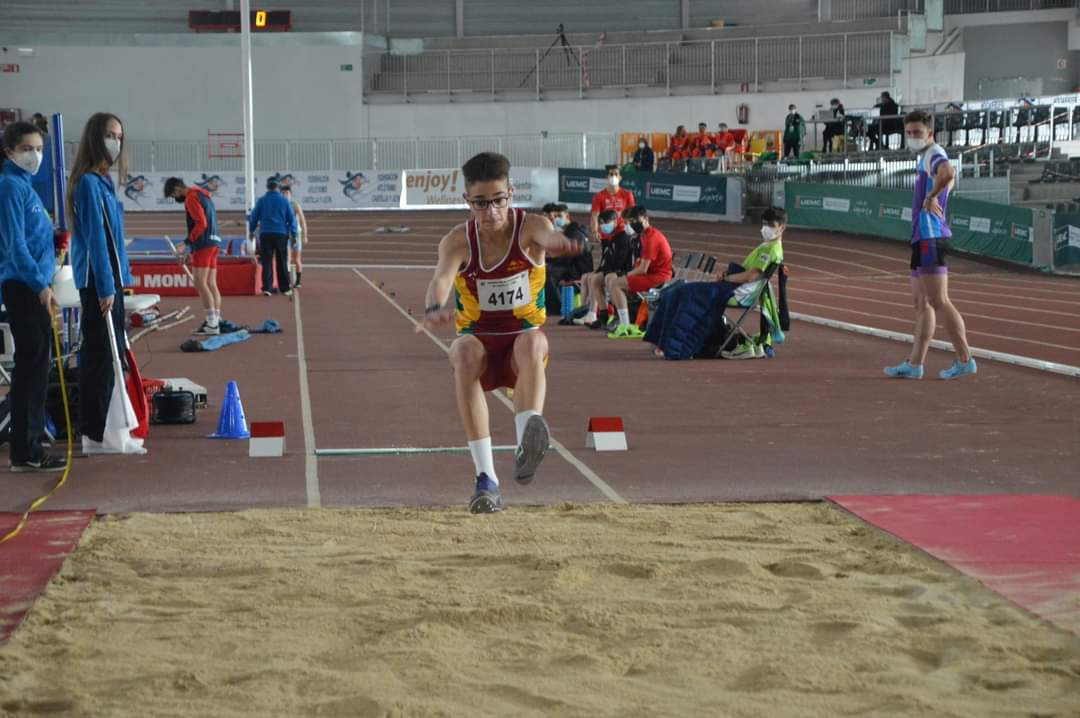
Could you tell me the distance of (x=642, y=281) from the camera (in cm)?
1627

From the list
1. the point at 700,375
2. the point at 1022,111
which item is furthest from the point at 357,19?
the point at 700,375

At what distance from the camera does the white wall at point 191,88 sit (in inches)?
1786

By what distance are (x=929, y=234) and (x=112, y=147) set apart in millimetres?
6501

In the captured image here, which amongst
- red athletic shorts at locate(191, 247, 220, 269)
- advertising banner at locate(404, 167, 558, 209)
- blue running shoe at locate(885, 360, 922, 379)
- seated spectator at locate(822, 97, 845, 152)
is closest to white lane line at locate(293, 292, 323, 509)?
red athletic shorts at locate(191, 247, 220, 269)

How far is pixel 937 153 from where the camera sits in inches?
461

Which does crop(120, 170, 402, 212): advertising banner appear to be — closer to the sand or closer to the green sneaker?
the green sneaker

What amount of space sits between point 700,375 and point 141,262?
13351mm

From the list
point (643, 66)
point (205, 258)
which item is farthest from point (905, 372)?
point (643, 66)

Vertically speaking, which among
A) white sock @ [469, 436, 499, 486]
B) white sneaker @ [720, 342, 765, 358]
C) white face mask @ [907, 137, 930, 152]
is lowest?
white sneaker @ [720, 342, 765, 358]

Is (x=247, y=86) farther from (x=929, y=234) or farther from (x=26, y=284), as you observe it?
(x=26, y=284)

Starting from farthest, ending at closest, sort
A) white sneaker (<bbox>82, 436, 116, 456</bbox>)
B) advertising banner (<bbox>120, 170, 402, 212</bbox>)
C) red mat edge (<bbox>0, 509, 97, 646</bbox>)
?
advertising banner (<bbox>120, 170, 402, 212</bbox>)
white sneaker (<bbox>82, 436, 116, 456</bbox>)
red mat edge (<bbox>0, 509, 97, 646</bbox>)

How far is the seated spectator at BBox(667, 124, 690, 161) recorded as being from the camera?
3922 cm

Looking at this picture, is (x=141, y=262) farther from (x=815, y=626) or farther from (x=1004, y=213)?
(x=815, y=626)

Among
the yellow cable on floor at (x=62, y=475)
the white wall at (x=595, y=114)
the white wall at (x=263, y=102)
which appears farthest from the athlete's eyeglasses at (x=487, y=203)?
the white wall at (x=263, y=102)
